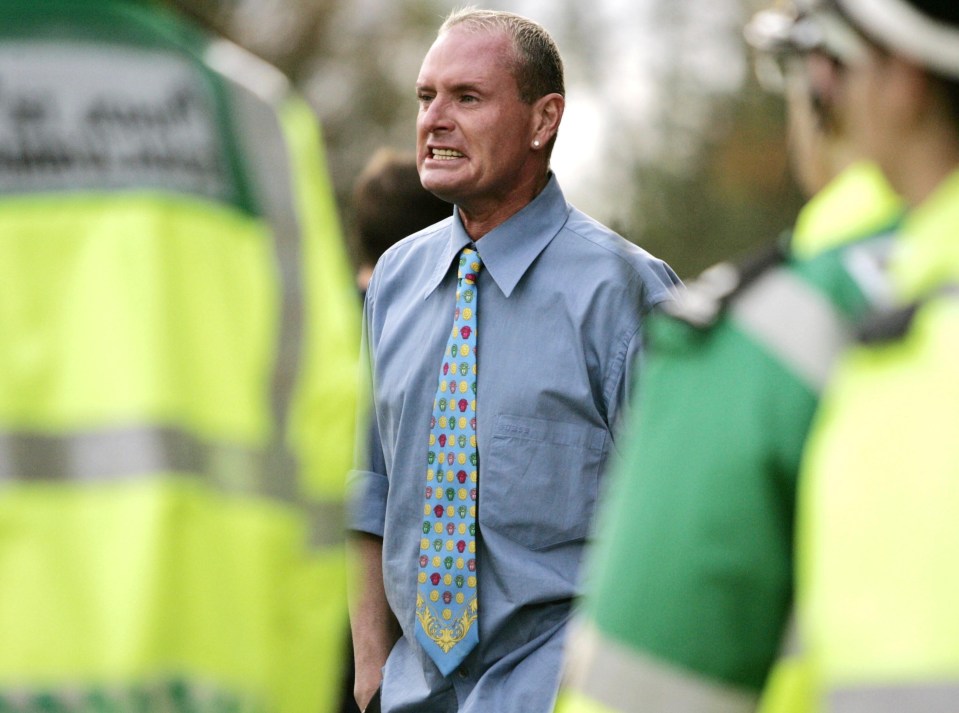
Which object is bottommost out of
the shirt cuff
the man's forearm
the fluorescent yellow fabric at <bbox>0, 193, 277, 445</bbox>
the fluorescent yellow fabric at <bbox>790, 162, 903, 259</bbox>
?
the man's forearm

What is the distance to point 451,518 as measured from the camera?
3.74 meters

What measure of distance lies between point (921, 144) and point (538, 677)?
2253 millimetres

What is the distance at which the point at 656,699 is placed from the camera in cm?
155

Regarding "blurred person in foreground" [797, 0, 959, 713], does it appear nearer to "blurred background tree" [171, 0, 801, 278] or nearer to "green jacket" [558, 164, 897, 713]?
"green jacket" [558, 164, 897, 713]

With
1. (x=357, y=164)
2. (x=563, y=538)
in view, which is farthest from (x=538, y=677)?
(x=357, y=164)

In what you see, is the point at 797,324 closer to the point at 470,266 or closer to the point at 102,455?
the point at 102,455

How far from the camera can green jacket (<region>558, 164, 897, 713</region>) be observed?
150 cm

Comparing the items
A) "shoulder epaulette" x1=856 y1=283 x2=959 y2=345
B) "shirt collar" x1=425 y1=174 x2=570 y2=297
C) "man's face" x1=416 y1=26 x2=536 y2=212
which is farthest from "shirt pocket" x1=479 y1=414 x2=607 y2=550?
"shoulder epaulette" x1=856 y1=283 x2=959 y2=345

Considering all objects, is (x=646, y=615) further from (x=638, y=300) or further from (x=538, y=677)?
(x=638, y=300)

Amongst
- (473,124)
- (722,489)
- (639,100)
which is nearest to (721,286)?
(722,489)

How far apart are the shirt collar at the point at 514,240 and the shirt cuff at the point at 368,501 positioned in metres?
0.54

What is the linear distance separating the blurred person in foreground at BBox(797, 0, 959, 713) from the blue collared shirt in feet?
7.09

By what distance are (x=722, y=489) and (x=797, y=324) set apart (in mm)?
176

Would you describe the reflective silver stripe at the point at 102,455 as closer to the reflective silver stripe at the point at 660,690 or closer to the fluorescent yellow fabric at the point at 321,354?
the fluorescent yellow fabric at the point at 321,354
